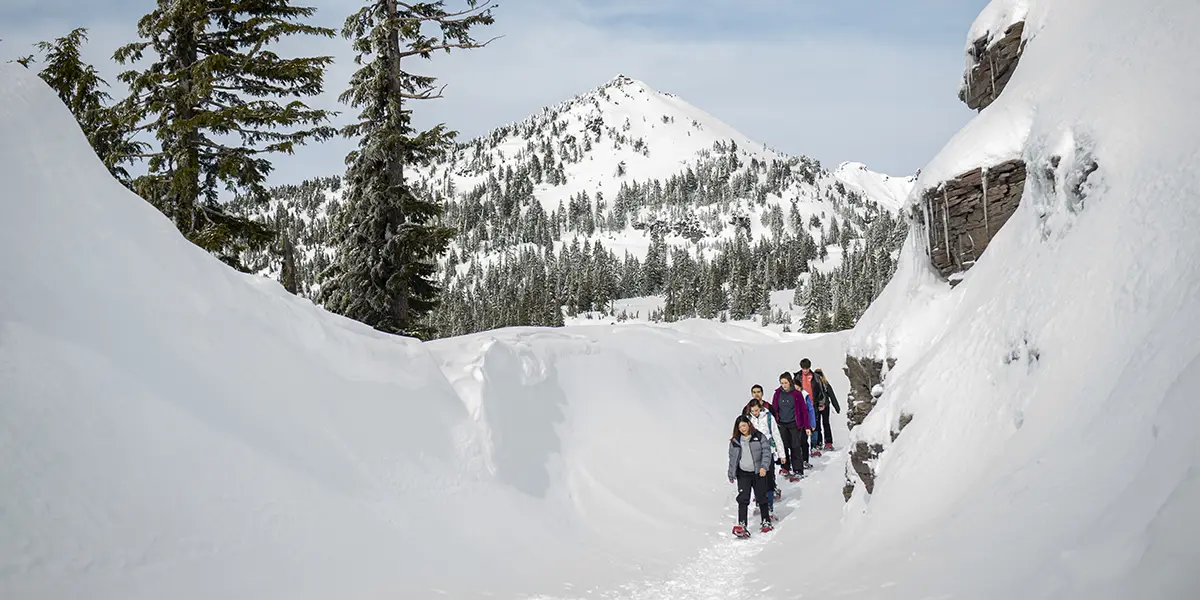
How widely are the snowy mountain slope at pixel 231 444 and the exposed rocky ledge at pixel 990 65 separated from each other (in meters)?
8.22

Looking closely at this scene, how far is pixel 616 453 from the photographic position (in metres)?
11.2

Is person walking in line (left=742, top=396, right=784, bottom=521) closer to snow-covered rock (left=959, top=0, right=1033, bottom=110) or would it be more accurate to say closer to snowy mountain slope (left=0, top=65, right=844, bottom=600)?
snowy mountain slope (left=0, top=65, right=844, bottom=600)

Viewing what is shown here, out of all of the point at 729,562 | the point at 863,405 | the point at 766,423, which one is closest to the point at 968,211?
the point at 863,405

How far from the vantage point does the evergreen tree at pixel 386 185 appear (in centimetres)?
1464

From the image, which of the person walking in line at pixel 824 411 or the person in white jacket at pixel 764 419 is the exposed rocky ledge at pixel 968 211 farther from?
the person walking in line at pixel 824 411

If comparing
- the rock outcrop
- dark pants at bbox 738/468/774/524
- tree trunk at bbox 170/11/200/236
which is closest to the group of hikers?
dark pants at bbox 738/468/774/524

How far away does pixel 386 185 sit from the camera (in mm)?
14742

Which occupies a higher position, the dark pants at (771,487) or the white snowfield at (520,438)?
the white snowfield at (520,438)

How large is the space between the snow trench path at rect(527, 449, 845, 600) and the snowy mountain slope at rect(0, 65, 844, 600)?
8.5 inches

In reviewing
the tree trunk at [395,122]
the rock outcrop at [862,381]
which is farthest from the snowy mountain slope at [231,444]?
the tree trunk at [395,122]

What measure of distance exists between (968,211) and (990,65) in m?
3.30

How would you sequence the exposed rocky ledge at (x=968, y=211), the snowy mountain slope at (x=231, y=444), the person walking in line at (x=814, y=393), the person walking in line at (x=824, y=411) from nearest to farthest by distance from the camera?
the snowy mountain slope at (x=231, y=444) → the exposed rocky ledge at (x=968, y=211) → the person walking in line at (x=814, y=393) → the person walking in line at (x=824, y=411)

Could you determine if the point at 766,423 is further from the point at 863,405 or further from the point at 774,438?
the point at 863,405

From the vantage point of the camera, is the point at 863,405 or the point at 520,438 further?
the point at 863,405
